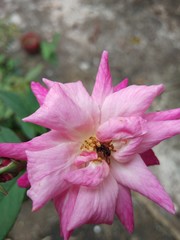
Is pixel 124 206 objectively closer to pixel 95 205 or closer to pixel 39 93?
pixel 95 205

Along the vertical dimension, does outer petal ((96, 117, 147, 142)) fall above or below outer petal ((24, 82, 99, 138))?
below

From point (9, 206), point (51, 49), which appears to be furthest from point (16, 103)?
point (51, 49)

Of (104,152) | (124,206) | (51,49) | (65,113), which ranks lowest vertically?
(124,206)

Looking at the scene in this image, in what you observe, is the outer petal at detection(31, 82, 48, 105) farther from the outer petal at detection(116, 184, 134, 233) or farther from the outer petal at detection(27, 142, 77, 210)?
the outer petal at detection(116, 184, 134, 233)

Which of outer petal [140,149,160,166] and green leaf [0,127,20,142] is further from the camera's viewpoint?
green leaf [0,127,20,142]

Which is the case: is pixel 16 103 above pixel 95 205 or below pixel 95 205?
above

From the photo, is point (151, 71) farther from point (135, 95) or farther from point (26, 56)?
point (135, 95)

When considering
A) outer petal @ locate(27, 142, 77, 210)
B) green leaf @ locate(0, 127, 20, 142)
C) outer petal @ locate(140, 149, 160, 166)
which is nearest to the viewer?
outer petal @ locate(27, 142, 77, 210)

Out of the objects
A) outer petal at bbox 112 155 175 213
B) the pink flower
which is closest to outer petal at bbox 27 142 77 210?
the pink flower
